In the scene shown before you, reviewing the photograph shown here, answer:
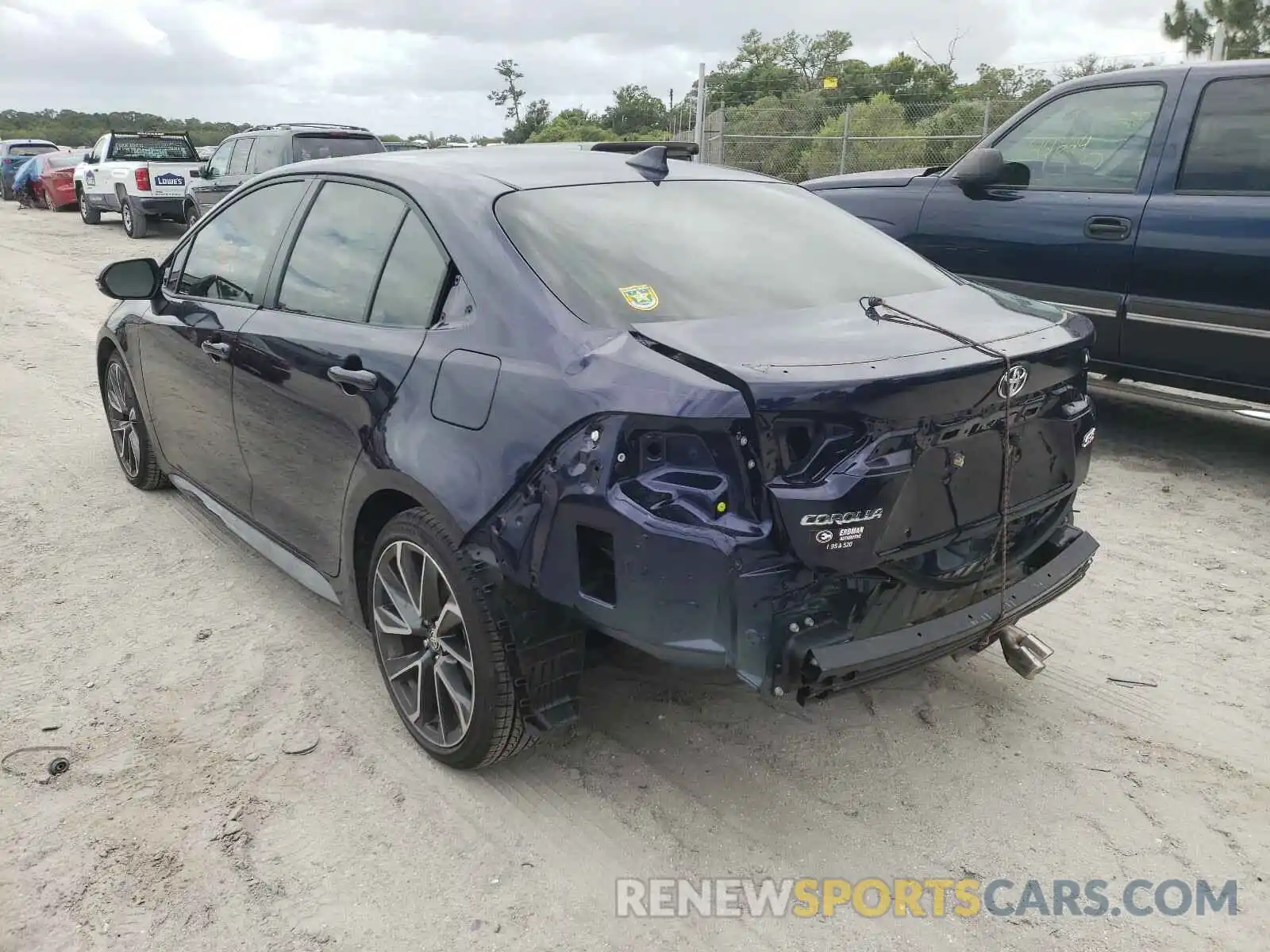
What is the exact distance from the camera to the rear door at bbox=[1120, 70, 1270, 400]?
15.6 ft

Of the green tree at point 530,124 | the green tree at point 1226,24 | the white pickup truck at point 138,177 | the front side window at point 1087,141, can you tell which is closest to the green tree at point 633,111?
the green tree at point 530,124

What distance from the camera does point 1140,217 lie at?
5180 mm

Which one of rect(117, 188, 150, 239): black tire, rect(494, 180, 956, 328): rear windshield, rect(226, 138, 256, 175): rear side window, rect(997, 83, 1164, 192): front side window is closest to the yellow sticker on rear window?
rect(494, 180, 956, 328): rear windshield

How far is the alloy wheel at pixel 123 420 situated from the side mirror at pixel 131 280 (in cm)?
79

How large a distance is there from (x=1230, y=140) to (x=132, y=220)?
16874mm

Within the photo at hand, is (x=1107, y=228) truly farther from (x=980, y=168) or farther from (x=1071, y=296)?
(x=980, y=168)

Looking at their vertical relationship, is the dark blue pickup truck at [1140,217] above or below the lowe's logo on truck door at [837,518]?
above

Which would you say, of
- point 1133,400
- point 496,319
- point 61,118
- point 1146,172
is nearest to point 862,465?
point 496,319

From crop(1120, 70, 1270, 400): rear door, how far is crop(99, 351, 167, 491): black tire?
200 inches

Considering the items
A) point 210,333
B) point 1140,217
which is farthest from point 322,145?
point 1140,217

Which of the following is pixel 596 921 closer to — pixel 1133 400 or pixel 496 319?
pixel 496 319

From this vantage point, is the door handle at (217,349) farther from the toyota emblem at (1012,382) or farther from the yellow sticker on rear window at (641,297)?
the toyota emblem at (1012,382)

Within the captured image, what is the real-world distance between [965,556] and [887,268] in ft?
3.59

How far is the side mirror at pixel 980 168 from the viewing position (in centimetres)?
570
